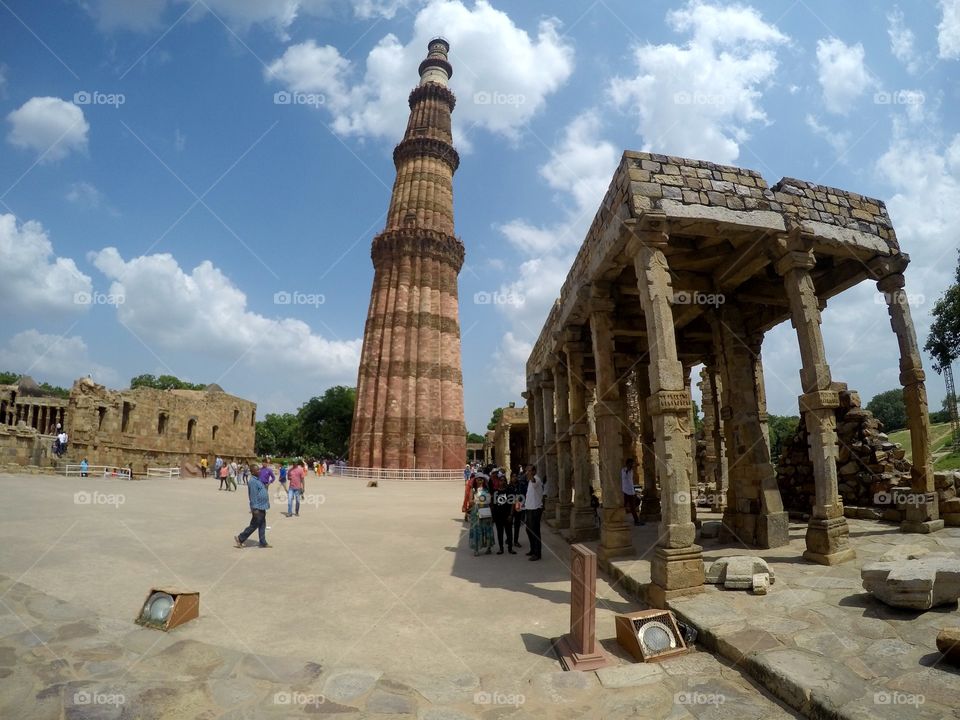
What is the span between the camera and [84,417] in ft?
84.6

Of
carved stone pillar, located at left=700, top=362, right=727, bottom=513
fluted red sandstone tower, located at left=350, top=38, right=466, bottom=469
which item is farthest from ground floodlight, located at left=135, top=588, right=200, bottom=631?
fluted red sandstone tower, located at left=350, top=38, right=466, bottom=469

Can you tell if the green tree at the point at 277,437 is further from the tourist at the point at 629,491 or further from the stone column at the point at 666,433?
the stone column at the point at 666,433

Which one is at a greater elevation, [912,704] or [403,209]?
[403,209]

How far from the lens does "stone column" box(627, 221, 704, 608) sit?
559 cm

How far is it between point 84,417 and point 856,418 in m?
32.6

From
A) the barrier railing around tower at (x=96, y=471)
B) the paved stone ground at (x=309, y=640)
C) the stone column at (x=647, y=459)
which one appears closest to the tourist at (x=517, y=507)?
the paved stone ground at (x=309, y=640)

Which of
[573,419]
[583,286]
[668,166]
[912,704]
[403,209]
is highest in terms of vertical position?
[403,209]

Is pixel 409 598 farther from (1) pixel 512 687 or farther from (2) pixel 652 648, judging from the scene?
(2) pixel 652 648

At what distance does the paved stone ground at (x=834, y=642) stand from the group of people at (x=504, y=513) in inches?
109

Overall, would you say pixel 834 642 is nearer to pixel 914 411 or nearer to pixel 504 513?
pixel 914 411

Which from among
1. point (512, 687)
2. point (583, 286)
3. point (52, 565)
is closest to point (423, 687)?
point (512, 687)

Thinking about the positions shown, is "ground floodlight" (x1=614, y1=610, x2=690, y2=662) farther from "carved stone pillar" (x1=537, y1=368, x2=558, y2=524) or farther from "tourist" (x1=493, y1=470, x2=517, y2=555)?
"carved stone pillar" (x1=537, y1=368, x2=558, y2=524)

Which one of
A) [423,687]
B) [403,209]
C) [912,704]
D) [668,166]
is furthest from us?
[403,209]

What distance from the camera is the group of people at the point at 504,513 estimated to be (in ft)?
29.0
